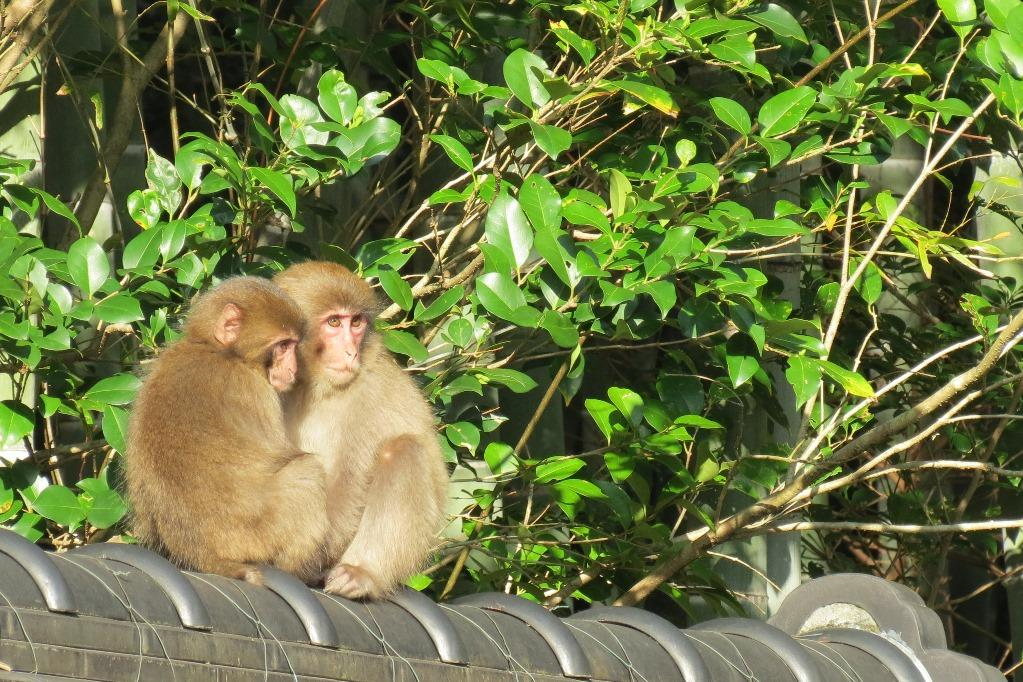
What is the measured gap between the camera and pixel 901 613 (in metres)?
3.38

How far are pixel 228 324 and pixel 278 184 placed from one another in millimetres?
427

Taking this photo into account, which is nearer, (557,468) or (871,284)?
(557,468)

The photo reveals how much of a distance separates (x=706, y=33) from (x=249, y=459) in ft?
5.92

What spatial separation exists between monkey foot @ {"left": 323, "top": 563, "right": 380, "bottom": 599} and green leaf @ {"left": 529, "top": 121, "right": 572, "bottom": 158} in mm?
1283

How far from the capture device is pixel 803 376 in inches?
171

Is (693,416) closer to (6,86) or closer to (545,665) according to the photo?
(545,665)

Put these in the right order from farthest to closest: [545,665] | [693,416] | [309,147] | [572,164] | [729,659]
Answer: [572,164], [693,416], [309,147], [729,659], [545,665]

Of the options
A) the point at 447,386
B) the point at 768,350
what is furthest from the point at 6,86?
the point at 768,350

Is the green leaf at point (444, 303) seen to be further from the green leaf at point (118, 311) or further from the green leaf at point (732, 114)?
the green leaf at point (732, 114)

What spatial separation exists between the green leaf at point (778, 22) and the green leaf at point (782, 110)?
17cm

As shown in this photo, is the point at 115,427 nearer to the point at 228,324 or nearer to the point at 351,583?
the point at 228,324

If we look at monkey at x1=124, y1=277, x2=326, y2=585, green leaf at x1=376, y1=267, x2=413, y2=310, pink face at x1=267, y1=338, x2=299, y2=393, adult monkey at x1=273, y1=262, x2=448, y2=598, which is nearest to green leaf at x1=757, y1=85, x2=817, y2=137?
green leaf at x1=376, y1=267, x2=413, y2=310

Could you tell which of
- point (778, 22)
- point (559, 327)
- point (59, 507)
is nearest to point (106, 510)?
point (59, 507)

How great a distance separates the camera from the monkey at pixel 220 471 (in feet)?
10.9
